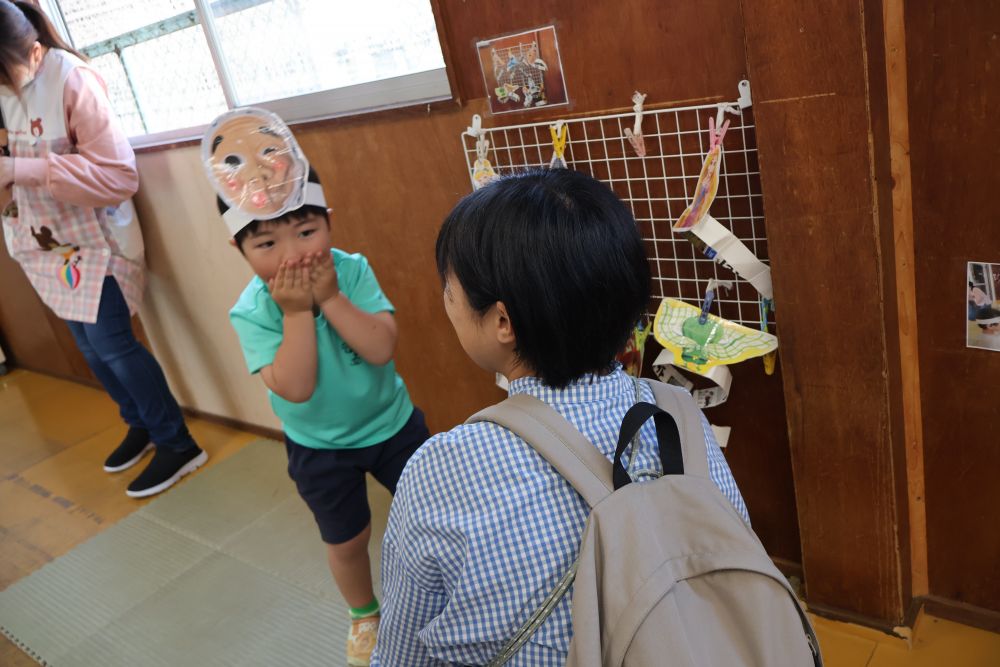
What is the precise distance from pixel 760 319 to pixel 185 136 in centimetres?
178

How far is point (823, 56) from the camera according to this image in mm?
1117

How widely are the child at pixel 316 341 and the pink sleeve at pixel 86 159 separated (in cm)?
104

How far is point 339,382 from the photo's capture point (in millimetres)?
1492

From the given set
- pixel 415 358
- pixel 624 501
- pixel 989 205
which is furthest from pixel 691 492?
pixel 415 358

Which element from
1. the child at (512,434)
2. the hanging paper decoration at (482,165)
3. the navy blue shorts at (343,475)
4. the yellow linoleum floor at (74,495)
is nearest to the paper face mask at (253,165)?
the hanging paper decoration at (482,165)

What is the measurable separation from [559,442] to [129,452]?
2.45 meters

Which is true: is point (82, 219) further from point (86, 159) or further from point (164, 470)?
point (164, 470)

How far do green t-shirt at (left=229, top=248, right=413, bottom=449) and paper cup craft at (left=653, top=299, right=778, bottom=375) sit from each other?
1.75 ft

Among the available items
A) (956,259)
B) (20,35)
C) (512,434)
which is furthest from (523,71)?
(20,35)

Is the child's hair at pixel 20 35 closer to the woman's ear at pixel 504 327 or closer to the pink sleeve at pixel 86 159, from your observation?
the pink sleeve at pixel 86 159

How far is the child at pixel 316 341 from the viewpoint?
135 centimetres

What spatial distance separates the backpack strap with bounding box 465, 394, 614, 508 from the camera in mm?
726

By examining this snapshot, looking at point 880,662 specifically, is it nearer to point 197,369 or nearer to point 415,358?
point 415,358

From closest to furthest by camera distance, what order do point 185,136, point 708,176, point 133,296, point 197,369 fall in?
point 708,176
point 185,136
point 133,296
point 197,369
